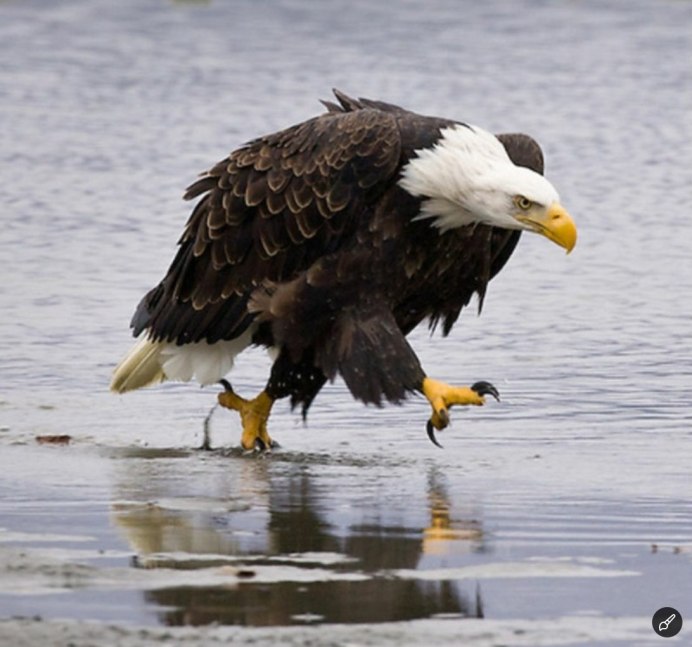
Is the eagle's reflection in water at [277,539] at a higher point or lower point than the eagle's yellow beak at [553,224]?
lower

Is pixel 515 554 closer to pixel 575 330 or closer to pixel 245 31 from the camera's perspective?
pixel 575 330

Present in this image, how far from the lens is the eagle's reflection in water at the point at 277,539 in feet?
18.7

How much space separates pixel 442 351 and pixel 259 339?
1.73 metres

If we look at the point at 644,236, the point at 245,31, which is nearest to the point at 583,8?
the point at 245,31

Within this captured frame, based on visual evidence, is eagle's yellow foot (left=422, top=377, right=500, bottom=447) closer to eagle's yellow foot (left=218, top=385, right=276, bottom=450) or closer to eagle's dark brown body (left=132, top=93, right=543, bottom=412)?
eagle's dark brown body (left=132, top=93, right=543, bottom=412)

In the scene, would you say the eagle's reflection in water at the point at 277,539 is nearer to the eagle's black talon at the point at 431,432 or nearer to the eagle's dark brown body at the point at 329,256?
the eagle's black talon at the point at 431,432

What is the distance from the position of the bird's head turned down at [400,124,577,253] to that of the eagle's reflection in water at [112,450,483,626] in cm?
89

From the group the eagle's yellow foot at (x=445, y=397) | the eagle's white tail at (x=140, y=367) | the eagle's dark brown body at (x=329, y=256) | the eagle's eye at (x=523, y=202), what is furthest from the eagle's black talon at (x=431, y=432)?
the eagle's white tail at (x=140, y=367)

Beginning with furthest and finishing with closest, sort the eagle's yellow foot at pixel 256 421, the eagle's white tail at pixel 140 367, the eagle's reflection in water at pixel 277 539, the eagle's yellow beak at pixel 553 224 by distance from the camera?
the eagle's white tail at pixel 140 367
the eagle's yellow foot at pixel 256 421
the eagle's yellow beak at pixel 553 224
the eagle's reflection in water at pixel 277 539

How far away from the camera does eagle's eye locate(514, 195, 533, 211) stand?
308 inches

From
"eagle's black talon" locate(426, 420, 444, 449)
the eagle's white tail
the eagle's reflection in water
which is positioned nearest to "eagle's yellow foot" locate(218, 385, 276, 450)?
the eagle's reflection in water

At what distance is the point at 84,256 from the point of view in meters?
12.4

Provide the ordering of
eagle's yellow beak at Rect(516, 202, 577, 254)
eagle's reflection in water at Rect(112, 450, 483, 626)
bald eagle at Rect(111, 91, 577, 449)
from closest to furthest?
1. eagle's reflection in water at Rect(112, 450, 483, 626)
2. eagle's yellow beak at Rect(516, 202, 577, 254)
3. bald eagle at Rect(111, 91, 577, 449)

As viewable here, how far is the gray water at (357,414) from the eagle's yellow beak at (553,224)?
28.7 inches
